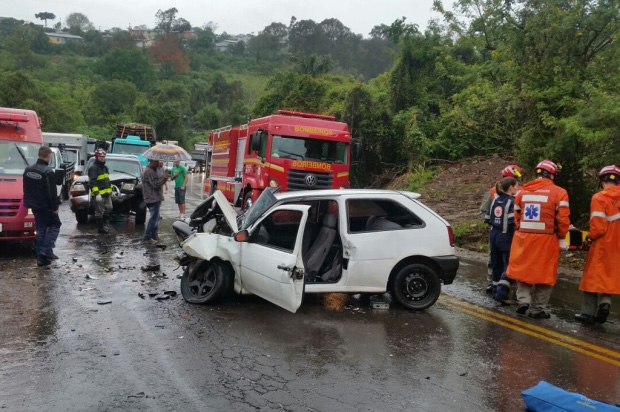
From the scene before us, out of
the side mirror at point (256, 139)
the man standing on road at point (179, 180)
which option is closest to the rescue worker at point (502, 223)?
the side mirror at point (256, 139)

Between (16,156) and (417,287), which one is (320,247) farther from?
(16,156)

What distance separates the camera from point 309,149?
1550cm

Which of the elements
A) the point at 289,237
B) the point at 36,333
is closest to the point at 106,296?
the point at 36,333

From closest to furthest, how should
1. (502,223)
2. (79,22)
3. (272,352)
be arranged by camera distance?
(272,352), (502,223), (79,22)

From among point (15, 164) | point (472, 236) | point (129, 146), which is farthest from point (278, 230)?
point (129, 146)

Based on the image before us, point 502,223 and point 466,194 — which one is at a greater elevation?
point 466,194

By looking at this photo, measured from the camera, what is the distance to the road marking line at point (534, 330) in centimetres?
611

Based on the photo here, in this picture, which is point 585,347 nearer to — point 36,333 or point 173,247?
point 36,333

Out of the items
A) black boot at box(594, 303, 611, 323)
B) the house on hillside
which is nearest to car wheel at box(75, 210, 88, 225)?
black boot at box(594, 303, 611, 323)

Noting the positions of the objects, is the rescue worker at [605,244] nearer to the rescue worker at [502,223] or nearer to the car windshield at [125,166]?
the rescue worker at [502,223]

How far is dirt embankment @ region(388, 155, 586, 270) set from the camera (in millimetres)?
13750

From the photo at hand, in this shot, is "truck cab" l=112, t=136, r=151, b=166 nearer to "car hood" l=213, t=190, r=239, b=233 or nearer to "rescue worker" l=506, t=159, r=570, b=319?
"car hood" l=213, t=190, r=239, b=233

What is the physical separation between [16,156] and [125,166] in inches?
219

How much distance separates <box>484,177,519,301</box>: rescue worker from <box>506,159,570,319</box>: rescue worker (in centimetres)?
55
